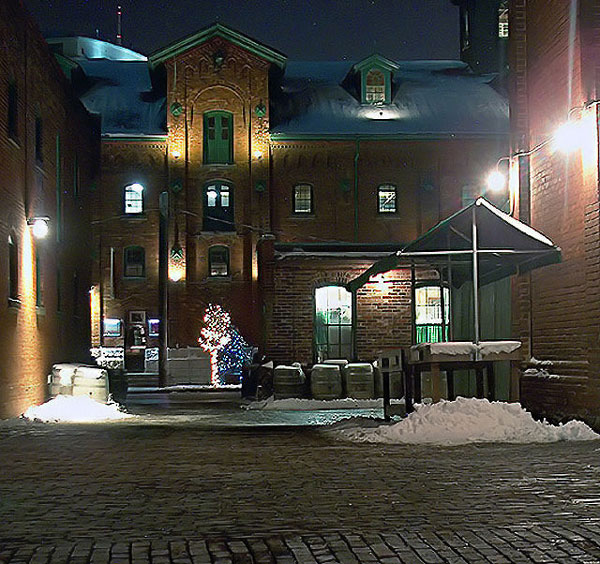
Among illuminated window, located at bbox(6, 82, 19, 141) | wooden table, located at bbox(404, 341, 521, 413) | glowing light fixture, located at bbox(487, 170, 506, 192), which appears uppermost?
illuminated window, located at bbox(6, 82, 19, 141)

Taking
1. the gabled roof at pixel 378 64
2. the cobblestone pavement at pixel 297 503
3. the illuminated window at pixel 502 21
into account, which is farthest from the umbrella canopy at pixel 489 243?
the illuminated window at pixel 502 21

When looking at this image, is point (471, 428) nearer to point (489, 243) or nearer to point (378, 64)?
point (489, 243)

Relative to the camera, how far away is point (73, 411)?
66.0ft

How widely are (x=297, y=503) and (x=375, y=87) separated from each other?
119ft

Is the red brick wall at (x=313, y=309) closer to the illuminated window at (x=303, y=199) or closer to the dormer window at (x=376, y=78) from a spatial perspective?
the illuminated window at (x=303, y=199)

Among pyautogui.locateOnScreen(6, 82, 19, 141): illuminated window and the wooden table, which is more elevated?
pyautogui.locateOnScreen(6, 82, 19, 141): illuminated window

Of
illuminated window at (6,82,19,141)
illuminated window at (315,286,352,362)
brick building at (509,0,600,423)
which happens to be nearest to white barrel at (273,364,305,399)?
illuminated window at (315,286,352,362)

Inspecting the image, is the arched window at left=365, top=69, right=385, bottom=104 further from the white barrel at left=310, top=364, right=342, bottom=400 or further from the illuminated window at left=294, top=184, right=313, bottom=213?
the white barrel at left=310, top=364, right=342, bottom=400

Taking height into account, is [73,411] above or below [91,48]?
below

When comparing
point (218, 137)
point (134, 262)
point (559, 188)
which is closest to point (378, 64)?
point (218, 137)

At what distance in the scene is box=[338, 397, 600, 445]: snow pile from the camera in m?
13.3

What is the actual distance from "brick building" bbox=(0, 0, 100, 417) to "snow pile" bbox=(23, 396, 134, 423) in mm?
422

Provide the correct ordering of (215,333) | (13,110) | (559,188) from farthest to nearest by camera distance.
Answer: (215,333) < (13,110) < (559,188)

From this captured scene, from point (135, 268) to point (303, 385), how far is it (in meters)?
18.5
